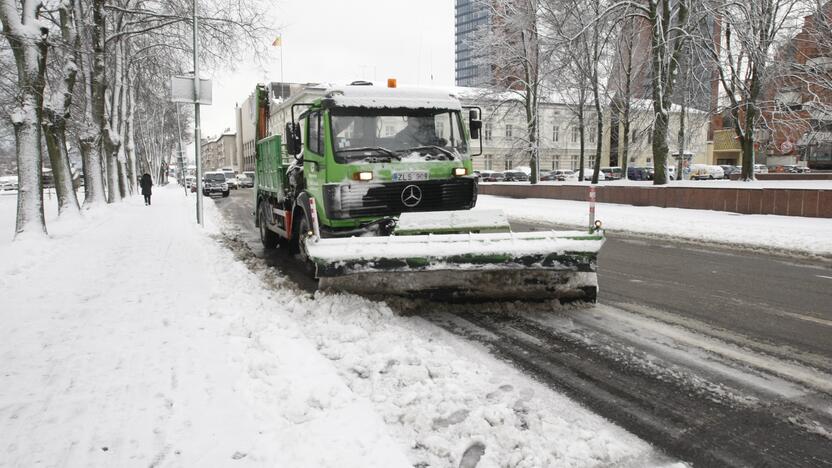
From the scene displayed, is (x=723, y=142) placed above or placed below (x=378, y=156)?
above

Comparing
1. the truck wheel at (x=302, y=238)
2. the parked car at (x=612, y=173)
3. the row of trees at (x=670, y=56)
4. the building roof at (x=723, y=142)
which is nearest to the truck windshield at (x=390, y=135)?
the truck wheel at (x=302, y=238)

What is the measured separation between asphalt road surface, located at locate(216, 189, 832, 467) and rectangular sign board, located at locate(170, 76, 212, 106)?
28.7ft

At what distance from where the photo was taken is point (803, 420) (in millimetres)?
3199

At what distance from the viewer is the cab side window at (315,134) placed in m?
7.05

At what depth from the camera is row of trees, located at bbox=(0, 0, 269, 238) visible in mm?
11797

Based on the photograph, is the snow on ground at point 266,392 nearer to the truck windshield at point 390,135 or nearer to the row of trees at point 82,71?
the truck windshield at point 390,135

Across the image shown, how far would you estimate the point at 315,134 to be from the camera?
7.15 metres

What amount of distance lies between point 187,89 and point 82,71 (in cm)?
1121

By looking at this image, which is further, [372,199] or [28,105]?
[28,105]

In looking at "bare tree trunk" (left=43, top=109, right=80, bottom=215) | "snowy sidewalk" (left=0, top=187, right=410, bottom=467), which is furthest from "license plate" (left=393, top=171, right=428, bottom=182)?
"bare tree trunk" (left=43, top=109, right=80, bottom=215)

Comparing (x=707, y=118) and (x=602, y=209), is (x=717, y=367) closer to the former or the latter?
(x=602, y=209)

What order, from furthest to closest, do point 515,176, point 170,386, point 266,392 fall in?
point 515,176 → point 170,386 → point 266,392

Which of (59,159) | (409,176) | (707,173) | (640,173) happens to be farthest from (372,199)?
(707,173)

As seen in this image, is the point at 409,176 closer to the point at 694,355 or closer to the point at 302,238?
the point at 302,238
